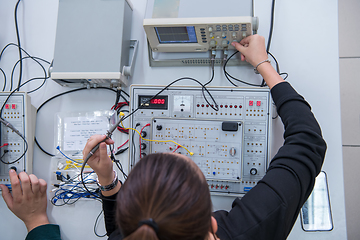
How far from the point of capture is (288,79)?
134cm

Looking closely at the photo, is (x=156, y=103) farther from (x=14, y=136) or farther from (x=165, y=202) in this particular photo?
(x=14, y=136)

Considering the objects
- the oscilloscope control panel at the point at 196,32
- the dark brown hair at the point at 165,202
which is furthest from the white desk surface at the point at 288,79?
the dark brown hair at the point at 165,202

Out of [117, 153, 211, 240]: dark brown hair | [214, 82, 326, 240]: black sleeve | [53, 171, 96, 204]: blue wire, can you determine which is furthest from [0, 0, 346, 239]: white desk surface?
[117, 153, 211, 240]: dark brown hair

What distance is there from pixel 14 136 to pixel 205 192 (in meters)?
1.26

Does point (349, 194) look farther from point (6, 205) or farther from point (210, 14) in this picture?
point (6, 205)

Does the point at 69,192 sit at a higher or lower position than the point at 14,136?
lower

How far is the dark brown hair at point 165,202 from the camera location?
532mm

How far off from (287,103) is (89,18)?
1.13m

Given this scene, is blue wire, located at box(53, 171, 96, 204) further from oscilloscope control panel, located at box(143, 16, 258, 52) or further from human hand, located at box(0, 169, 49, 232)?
oscilloscope control panel, located at box(143, 16, 258, 52)

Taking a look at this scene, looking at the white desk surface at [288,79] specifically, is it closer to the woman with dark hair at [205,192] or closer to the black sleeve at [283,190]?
the woman with dark hair at [205,192]

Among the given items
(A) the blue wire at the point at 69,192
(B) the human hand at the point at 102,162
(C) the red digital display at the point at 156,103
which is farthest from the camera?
(A) the blue wire at the point at 69,192

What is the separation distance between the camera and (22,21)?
1.52 meters

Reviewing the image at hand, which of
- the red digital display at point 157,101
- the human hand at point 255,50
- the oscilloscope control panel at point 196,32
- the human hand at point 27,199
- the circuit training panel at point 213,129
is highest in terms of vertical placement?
the oscilloscope control panel at point 196,32

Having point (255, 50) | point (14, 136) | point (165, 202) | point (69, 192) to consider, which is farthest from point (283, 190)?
point (14, 136)
